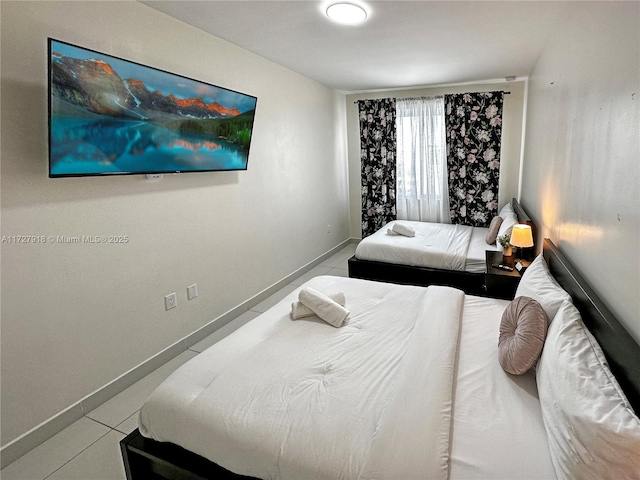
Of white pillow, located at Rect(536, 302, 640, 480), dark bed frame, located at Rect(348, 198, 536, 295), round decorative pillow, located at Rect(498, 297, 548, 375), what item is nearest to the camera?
white pillow, located at Rect(536, 302, 640, 480)

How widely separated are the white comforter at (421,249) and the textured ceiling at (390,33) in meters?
1.88

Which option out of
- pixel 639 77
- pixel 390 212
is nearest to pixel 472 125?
pixel 390 212

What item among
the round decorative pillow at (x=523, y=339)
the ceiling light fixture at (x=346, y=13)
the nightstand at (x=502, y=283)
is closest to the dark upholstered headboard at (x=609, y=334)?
the round decorative pillow at (x=523, y=339)

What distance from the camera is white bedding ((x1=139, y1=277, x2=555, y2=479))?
49.6 inches

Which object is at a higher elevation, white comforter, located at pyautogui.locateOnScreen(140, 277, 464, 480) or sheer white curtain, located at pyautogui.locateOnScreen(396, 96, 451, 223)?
sheer white curtain, located at pyautogui.locateOnScreen(396, 96, 451, 223)

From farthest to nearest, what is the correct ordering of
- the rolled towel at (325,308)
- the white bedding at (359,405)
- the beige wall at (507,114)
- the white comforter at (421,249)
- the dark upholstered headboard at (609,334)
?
the beige wall at (507,114) → the white comforter at (421,249) → the rolled towel at (325,308) → the white bedding at (359,405) → the dark upholstered headboard at (609,334)

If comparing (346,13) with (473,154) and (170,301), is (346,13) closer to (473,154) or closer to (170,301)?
(170,301)

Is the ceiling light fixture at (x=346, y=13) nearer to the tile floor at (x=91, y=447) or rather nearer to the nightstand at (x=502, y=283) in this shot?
the nightstand at (x=502, y=283)

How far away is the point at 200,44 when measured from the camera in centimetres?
283

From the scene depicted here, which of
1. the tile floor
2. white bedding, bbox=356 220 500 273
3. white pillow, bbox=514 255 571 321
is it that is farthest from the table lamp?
the tile floor

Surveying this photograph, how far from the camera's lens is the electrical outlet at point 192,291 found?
2.96 m

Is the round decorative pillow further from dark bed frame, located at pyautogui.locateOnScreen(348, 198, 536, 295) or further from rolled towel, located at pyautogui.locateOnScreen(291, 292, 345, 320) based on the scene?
dark bed frame, located at pyautogui.locateOnScreen(348, 198, 536, 295)

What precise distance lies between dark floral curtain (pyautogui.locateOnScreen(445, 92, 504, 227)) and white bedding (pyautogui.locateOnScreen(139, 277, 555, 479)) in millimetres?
3451

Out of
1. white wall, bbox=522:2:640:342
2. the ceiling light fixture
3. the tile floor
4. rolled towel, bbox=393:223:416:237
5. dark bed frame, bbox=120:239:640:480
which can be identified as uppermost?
the ceiling light fixture
